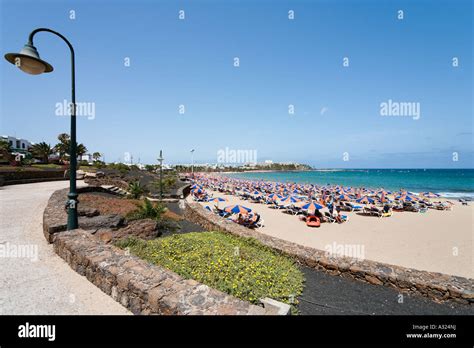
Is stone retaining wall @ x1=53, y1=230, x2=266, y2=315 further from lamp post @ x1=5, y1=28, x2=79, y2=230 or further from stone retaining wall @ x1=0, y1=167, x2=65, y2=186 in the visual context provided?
stone retaining wall @ x1=0, y1=167, x2=65, y2=186

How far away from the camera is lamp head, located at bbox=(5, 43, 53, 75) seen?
4345 mm

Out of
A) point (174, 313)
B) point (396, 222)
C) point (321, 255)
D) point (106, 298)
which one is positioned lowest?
point (396, 222)

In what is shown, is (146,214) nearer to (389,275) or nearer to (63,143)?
(389,275)

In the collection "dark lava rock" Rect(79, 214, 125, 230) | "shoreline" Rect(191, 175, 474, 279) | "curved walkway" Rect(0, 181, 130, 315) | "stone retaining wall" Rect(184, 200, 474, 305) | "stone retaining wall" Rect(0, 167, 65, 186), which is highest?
"stone retaining wall" Rect(0, 167, 65, 186)

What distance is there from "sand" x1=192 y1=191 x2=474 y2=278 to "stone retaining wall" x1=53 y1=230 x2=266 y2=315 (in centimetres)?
777

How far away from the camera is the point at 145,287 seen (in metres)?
3.36

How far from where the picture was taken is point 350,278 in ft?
20.2

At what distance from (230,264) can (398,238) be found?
35.2 feet

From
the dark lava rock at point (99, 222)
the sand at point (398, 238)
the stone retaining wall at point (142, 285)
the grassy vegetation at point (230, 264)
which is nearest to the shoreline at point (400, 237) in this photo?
the sand at point (398, 238)

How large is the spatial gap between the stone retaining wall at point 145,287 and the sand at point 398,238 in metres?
7.77

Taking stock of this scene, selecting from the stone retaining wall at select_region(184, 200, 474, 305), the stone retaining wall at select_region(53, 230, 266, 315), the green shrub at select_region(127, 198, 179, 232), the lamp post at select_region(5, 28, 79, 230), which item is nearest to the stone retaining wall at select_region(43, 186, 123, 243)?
the lamp post at select_region(5, 28, 79, 230)
